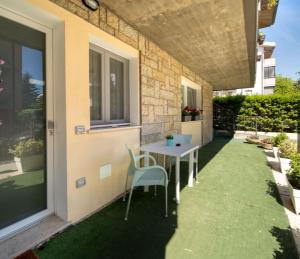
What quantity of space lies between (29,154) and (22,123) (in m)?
0.33

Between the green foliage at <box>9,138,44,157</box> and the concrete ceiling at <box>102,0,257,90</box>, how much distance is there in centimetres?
184

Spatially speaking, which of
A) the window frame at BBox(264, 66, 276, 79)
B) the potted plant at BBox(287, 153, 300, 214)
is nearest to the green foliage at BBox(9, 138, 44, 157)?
the potted plant at BBox(287, 153, 300, 214)

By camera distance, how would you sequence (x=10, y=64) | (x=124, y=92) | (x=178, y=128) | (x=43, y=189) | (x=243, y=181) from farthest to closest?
(x=178, y=128) < (x=243, y=181) < (x=124, y=92) < (x=43, y=189) < (x=10, y=64)

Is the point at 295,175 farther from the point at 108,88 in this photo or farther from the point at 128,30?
the point at 128,30

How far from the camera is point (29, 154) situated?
2084 mm

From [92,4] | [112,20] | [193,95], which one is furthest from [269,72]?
[92,4]

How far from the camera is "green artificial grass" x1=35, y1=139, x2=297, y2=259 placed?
71.8 inches

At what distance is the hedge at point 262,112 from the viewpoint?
10.1m

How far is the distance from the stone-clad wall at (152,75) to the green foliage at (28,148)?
57.3 inches

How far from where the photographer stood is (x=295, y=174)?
2822mm

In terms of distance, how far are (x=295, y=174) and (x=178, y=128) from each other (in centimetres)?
270

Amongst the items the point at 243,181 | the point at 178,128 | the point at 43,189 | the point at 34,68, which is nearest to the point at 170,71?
the point at 178,128

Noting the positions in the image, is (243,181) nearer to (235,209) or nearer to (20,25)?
(235,209)

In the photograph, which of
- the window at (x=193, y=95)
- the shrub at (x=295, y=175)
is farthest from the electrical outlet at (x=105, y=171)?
the window at (x=193, y=95)
